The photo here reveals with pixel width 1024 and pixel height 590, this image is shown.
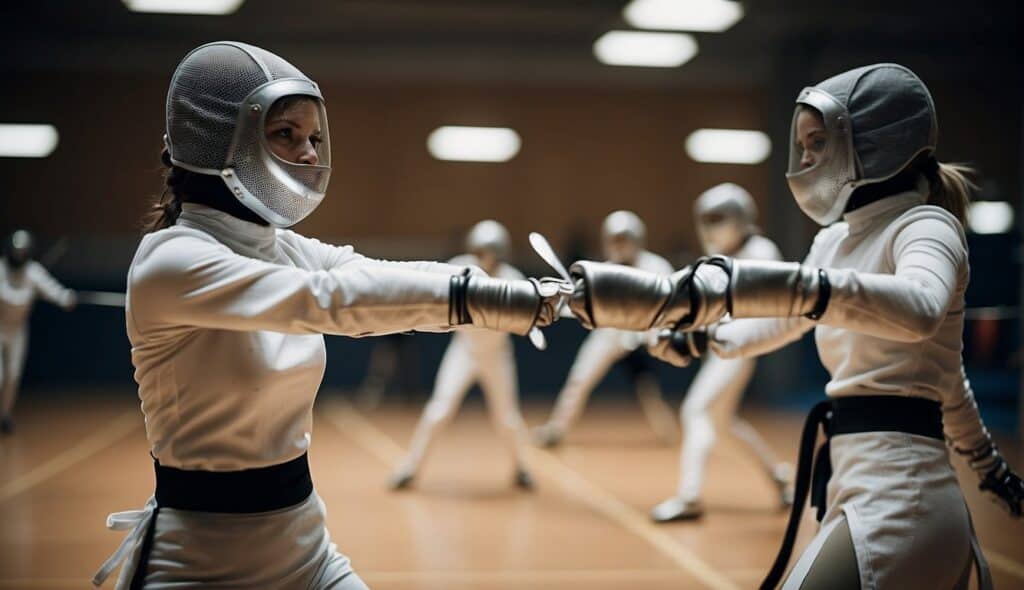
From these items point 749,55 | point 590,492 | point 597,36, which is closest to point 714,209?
point 590,492

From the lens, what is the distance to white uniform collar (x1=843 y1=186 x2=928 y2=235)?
1.91 m

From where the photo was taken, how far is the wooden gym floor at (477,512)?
12.9 ft

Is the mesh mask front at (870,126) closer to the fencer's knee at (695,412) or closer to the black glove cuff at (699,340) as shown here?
the black glove cuff at (699,340)

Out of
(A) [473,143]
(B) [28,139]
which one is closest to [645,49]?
(A) [473,143]

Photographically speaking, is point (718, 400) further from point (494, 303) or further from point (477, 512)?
point (494, 303)

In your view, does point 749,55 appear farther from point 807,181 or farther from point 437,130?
point 807,181

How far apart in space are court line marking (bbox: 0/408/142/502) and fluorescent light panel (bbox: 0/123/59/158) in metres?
3.44

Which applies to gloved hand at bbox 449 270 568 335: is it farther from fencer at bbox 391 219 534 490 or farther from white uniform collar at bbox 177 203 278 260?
fencer at bbox 391 219 534 490

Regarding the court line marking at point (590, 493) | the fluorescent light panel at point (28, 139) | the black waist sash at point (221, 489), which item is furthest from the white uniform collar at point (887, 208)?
the fluorescent light panel at point (28, 139)

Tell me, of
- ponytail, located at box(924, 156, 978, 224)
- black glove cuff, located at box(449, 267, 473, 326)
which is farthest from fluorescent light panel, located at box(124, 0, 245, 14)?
black glove cuff, located at box(449, 267, 473, 326)

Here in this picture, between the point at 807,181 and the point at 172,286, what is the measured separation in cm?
135

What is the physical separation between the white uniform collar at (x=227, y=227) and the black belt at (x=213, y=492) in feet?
1.31

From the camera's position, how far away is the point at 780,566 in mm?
1984

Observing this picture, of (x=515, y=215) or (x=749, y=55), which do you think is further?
(x=515, y=215)
